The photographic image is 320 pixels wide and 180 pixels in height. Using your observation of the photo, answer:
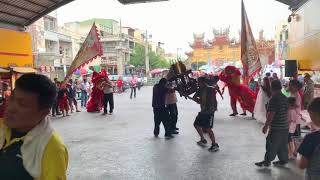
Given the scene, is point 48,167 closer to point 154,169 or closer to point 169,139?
point 154,169

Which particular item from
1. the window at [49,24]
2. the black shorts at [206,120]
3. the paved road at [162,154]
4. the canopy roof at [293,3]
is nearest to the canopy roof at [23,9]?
the paved road at [162,154]

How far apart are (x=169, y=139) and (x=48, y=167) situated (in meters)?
8.24

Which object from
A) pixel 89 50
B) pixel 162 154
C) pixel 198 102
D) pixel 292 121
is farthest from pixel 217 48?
pixel 292 121

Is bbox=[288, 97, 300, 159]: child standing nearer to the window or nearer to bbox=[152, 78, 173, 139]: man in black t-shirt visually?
bbox=[152, 78, 173, 139]: man in black t-shirt

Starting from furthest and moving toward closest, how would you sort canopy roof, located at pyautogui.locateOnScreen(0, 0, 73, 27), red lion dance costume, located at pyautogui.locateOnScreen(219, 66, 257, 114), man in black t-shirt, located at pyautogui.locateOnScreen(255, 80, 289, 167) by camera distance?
canopy roof, located at pyautogui.locateOnScreen(0, 0, 73, 27) → red lion dance costume, located at pyautogui.locateOnScreen(219, 66, 257, 114) → man in black t-shirt, located at pyautogui.locateOnScreen(255, 80, 289, 167)

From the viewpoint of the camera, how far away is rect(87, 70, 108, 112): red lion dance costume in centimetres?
1744

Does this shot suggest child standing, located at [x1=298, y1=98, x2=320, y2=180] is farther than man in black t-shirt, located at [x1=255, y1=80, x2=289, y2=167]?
No

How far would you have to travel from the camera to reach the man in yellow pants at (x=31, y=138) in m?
1.97

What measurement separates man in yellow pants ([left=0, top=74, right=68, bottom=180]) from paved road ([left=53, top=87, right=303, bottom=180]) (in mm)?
4456

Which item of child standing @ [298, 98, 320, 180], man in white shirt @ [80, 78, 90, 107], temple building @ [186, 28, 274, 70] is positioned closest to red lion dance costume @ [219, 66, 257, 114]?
man in white shirt @ [80, 78, 90, 107]

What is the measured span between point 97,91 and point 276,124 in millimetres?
12214

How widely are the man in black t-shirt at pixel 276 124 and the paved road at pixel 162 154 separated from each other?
0.31 meters

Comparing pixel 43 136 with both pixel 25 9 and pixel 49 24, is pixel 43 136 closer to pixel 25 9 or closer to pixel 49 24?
pixel 25 9

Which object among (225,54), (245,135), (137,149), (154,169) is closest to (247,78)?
(245,135)
